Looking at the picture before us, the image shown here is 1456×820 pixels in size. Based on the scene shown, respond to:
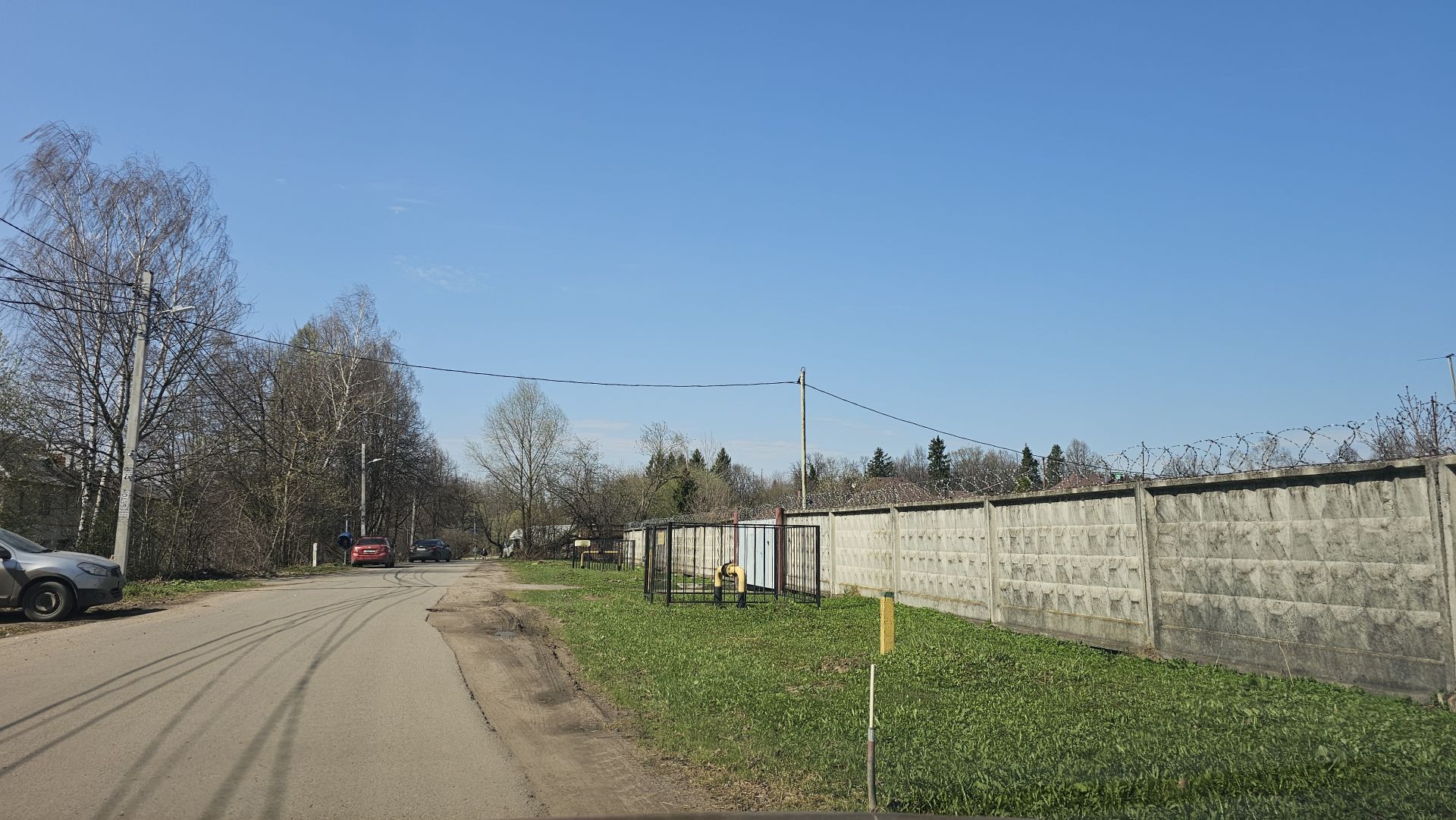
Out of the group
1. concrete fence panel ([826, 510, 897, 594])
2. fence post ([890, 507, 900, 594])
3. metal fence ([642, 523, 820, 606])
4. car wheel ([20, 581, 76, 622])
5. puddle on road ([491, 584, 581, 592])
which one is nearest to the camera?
car wheel ([20, 581, 76, 622])

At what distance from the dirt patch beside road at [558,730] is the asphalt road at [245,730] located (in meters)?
0.22

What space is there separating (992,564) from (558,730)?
8018mm

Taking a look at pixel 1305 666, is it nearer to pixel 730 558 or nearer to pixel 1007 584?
pixel 1007 584

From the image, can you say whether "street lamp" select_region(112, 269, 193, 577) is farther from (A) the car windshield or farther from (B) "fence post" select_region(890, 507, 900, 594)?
(B) "fence post" select_region(890, 507, 900, 594)

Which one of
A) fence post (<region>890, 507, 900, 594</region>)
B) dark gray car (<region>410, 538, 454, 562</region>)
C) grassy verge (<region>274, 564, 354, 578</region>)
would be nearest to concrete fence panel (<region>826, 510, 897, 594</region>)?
fence post (<region>890, 507, 900, 594</region>)

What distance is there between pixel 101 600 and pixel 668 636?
1076 cm

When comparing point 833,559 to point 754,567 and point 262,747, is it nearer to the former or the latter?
point 754,567

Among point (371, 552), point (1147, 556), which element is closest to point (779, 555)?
point (1147, 556)

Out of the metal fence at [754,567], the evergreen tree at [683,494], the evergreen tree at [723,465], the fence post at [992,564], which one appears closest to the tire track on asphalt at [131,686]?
the metal fence at [754,567]

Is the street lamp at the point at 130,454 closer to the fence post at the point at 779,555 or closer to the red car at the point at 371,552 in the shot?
→ the fence post at the point at 779,555

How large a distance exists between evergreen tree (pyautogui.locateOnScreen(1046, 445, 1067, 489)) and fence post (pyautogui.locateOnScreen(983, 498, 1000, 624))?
5.32ft

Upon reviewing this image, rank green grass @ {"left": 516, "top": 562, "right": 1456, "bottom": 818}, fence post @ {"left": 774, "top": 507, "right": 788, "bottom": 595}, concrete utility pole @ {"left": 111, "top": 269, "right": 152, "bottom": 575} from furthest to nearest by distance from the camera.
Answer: concrete utility pole @ {"left": 111, "top": 269, "right": 152, "bottom": 575} < fence post @ {"left": 774, "top": 507, "right": 788, "bottom": 595} < green grass @ {"left": 516, "top": 562, "right": 1456, "bottom": 818}

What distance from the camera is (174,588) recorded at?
951 inches

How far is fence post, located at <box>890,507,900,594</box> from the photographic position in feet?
57.0
